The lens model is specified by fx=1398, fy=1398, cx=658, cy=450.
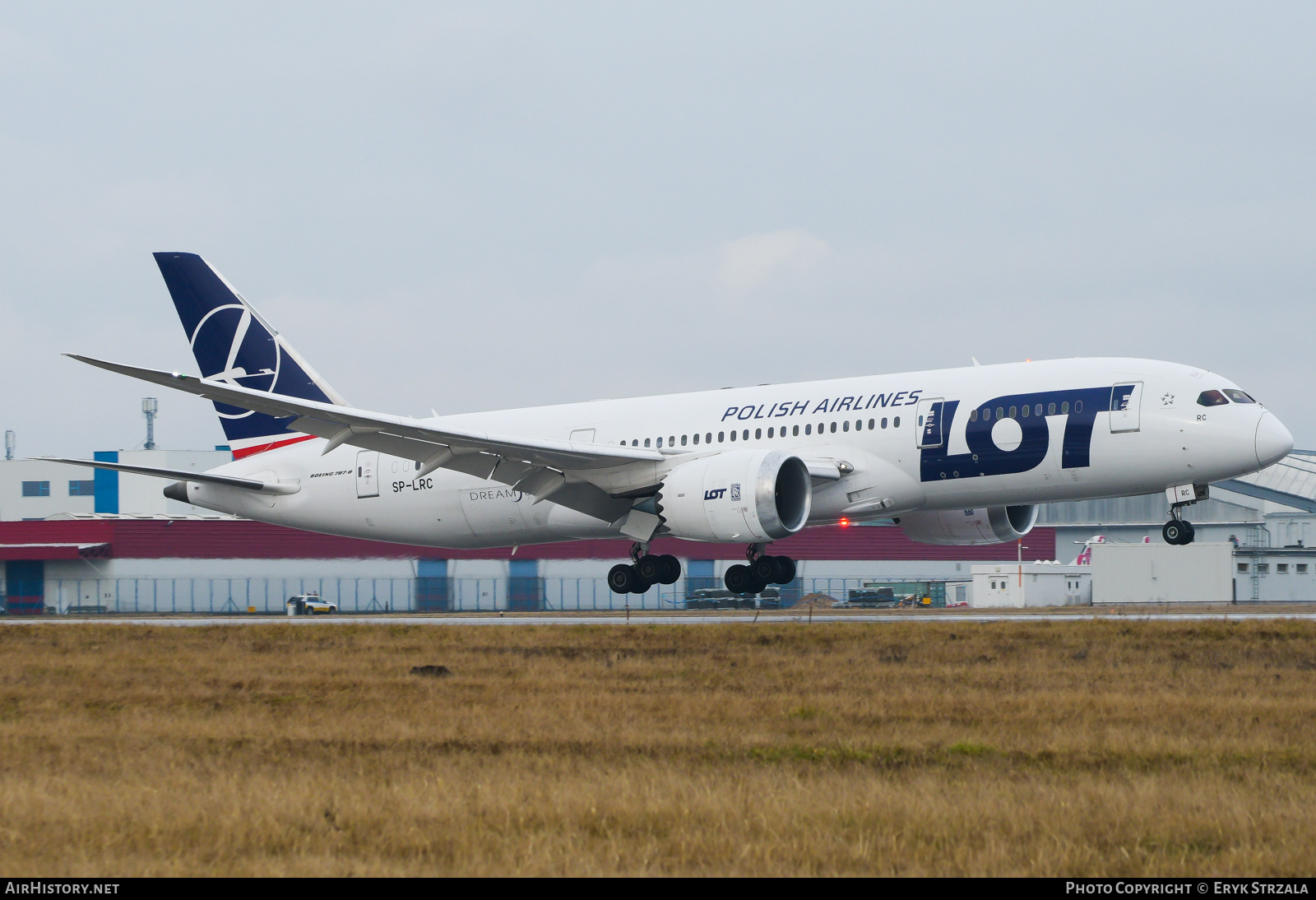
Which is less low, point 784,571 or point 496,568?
point 784,571

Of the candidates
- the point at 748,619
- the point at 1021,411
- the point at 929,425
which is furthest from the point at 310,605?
the point at 1021,411

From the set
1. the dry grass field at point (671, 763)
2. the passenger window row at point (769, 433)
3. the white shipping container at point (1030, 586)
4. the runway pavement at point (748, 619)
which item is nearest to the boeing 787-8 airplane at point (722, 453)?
the passenger window row at point (769, 433)

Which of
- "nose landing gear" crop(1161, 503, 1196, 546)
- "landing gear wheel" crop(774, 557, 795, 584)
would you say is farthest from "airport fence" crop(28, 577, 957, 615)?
"nose landing gear" crop(1161, 503, 1196, 546)

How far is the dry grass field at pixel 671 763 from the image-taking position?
7633 millimetres

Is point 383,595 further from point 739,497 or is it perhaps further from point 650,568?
point 739,497

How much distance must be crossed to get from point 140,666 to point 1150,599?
50.4m

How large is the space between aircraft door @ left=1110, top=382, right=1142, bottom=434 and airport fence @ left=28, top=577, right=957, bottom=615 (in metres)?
30.1

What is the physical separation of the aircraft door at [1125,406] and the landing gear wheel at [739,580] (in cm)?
903

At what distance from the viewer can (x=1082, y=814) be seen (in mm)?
8445

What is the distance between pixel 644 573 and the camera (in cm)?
3225

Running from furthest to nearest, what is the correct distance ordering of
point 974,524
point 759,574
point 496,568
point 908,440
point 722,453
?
point 496,568, point 974,524, point 759,574, point 722,453, point 908,440

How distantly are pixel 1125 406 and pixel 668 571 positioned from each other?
Result: 10.7 metres

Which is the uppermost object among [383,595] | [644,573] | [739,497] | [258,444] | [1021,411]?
[258,444]

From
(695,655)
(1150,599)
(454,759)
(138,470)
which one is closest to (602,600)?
(1150,599)
